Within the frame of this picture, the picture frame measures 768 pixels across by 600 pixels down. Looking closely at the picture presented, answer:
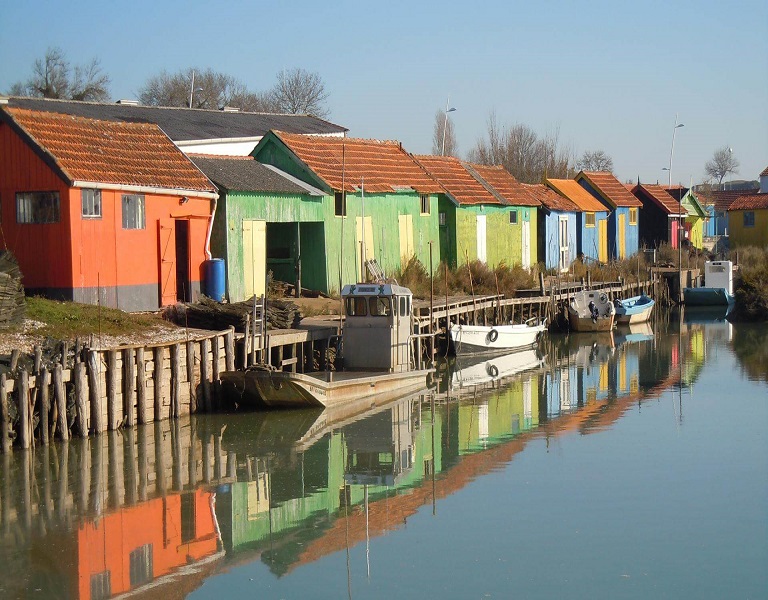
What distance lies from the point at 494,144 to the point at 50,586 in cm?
7393

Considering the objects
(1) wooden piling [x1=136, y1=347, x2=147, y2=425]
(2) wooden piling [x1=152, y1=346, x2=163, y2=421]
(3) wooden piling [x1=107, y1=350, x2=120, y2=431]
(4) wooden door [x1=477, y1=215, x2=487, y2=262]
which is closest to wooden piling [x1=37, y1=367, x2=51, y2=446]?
(3) wooden piling [x1=107, y1=350, x2=120, y2=431]

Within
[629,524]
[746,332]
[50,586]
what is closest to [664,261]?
[746,332]

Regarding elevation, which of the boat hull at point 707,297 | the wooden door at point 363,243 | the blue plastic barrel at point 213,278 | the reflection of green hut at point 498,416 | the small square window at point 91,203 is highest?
the small square window at point 91,203

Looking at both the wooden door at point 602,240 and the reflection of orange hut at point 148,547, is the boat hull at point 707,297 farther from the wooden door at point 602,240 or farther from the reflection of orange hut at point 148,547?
the reflection of orange hut at point 148,547

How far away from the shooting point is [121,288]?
2502 cm

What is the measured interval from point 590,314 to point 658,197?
22574mm

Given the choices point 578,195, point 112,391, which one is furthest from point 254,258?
point 578,195

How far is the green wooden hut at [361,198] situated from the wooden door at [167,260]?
19.2 feet

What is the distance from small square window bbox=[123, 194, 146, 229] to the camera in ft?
82.9

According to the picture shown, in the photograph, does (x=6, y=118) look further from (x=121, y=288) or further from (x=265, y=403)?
(x=265, y=403)

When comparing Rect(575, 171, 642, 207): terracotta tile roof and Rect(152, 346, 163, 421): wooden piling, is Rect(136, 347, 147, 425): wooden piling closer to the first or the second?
Rect(152, 346, 163, 421): wooden piling

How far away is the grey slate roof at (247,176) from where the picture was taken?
29641 mm

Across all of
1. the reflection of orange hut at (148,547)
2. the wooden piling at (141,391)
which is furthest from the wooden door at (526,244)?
the reflection of orange hut at (148,547)

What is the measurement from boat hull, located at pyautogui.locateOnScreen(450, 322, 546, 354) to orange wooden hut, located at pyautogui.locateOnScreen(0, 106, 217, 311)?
9.60m
